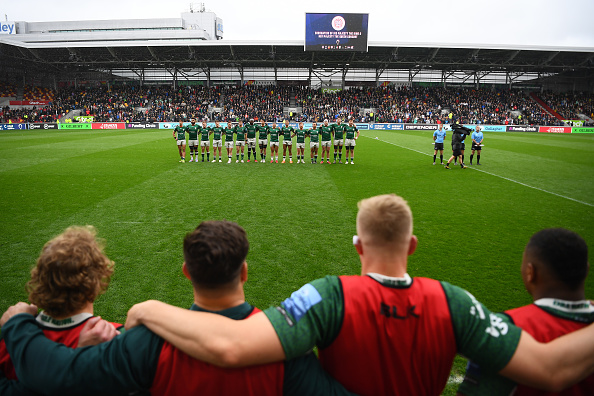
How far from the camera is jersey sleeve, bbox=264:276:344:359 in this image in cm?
141

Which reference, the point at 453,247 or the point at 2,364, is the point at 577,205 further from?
the point at 2,364

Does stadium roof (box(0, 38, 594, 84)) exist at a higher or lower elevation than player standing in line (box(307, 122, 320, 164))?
higher

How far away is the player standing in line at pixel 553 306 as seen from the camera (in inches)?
61.7

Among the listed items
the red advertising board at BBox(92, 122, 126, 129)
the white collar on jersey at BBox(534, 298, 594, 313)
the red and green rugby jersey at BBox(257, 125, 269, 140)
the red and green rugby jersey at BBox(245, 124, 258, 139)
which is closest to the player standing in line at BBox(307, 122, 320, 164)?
the red and green rugby jersey at BBox(257, 125, 269, 140)

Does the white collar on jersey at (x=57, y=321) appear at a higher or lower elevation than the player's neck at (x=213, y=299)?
lower

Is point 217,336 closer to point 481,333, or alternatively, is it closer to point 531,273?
point 481,333

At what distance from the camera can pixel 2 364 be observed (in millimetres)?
1641

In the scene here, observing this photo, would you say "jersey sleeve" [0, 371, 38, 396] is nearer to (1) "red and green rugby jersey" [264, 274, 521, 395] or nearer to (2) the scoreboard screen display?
(1) "red and green rugby jersey" [264, 274, 521, 395]

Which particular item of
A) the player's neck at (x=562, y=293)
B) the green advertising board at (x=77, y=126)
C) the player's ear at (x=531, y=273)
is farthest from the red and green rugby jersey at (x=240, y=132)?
the green advertising board at (x=77, y=126)

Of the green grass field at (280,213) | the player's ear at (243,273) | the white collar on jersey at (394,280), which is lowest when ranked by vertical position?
the green grass field at (280,213)

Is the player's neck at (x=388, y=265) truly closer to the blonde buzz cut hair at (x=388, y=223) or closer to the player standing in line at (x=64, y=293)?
the blonde buzz cut hair at (x=388, y=223)

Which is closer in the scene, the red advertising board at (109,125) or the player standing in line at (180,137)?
the player standing in line at (180,137)

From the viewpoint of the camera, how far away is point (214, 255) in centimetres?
152

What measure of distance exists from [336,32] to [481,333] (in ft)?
137
